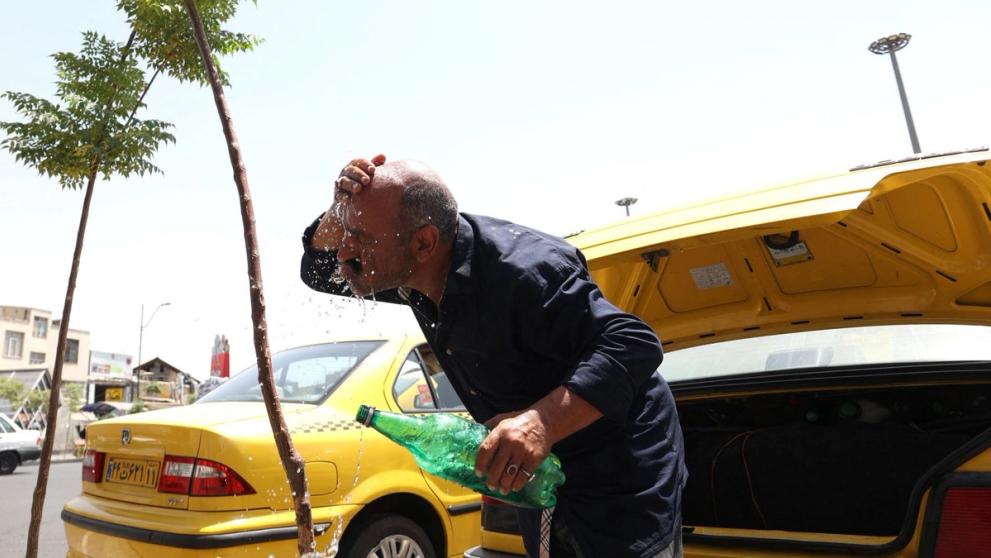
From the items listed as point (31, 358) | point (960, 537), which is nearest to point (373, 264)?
point (960, 537)

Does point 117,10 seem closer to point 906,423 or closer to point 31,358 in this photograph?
point 906,423

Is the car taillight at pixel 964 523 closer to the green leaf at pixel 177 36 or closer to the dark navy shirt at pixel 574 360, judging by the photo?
the dark navy shirt at pixel 574 360

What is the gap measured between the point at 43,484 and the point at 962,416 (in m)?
4.83

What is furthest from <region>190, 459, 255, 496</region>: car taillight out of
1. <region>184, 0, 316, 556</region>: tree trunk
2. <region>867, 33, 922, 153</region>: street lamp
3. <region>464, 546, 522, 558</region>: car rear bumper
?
<region>867, 33, 922, 153</region>: street lamp

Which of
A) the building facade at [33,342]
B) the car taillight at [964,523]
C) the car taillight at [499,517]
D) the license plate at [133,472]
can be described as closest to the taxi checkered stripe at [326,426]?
the license plate at [133,472]

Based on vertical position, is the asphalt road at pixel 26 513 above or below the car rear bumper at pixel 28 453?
below

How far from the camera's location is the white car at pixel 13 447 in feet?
61.6

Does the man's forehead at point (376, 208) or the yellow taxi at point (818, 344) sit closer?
the man's forehead at point (376, 208)

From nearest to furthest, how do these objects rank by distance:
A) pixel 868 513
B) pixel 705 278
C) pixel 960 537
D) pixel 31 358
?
pixel 960 537
pixel 868 513
pixel 705 278
pixel 31 358

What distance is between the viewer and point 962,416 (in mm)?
3168

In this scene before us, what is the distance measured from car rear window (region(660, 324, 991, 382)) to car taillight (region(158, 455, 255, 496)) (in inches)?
82.2

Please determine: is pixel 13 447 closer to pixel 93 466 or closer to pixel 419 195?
pixel 93 466

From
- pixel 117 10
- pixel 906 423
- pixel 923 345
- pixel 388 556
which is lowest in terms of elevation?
pixel 388 556

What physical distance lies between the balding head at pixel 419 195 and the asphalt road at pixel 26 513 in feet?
24.9
